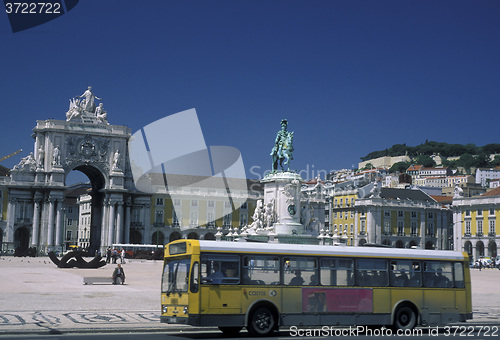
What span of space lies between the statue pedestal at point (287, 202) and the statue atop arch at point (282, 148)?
1734mm

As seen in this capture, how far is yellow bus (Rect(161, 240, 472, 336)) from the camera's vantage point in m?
16.9

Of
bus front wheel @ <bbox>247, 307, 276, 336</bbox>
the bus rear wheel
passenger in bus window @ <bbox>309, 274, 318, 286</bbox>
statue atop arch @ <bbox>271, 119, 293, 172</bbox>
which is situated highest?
statue atop arch @ <bbox>271, 119, 293, 172</bbox>

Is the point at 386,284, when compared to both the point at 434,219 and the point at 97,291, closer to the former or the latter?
the point at 97,291

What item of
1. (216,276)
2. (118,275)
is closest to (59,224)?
(118,275)

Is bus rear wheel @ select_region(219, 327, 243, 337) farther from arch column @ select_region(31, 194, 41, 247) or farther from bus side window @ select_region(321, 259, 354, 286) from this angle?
arch column @ select_region(31, 194, 41, 247)

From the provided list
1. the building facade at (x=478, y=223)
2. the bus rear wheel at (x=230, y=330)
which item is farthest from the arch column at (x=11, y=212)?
the bus rear wheel at (x=230, y=330)

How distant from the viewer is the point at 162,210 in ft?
319

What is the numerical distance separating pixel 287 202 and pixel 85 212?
62986 mm

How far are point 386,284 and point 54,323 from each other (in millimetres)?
8932

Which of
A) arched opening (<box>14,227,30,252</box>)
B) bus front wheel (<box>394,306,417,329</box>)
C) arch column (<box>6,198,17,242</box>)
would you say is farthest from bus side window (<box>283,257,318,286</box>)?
arched opening (<box>14,227,30,252</box>)

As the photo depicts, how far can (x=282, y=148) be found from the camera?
6019cm

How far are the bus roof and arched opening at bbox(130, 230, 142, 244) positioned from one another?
77.7m

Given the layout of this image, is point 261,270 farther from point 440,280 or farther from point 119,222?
point 119,222

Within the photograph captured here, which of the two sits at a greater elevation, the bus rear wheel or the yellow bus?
the yellow bus
